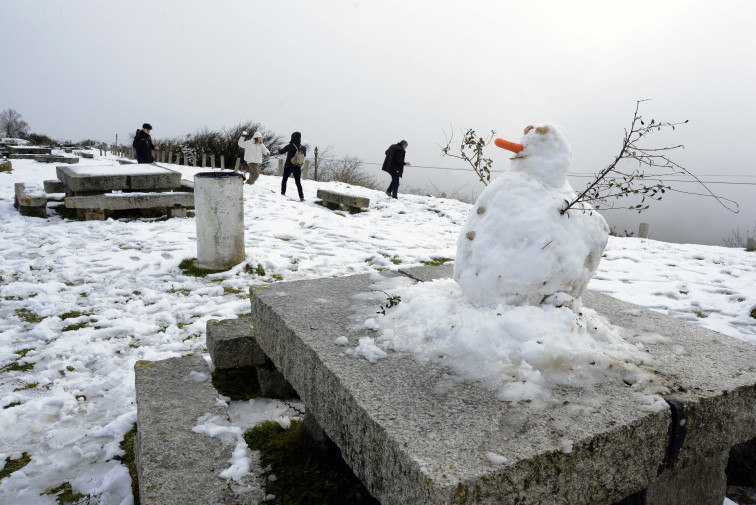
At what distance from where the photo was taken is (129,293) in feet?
15.8

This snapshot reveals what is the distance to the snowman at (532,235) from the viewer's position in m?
2.15

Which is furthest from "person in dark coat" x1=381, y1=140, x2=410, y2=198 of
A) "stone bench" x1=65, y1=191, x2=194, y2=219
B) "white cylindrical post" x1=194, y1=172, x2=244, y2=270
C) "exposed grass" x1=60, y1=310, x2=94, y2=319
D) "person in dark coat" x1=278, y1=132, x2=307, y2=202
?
"exposed grass" x1=60, y1=310, x2=94, y2=319

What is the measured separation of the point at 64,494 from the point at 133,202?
655 centimetres

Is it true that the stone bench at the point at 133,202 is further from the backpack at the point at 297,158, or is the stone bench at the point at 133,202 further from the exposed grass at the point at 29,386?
the exposed grass at the point at 29,386

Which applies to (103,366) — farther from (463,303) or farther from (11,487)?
(463,303)

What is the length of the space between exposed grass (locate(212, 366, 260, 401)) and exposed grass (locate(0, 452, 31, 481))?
971mm

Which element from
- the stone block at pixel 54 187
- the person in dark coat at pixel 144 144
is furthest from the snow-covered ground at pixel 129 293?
the person in dark coat at pixel 144 144

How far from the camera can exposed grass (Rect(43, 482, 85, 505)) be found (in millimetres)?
2205

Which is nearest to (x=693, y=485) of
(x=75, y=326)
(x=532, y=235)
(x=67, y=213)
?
(x=532, y=235)

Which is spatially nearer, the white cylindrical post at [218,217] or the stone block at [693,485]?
the stone block at [693,485]

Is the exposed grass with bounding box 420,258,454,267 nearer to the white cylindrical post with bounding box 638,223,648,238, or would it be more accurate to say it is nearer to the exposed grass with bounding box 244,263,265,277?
the exposed grass with bounding box 244,263,265,277

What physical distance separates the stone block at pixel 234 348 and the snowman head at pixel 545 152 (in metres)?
1.91

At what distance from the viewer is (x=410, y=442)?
58.4 inches

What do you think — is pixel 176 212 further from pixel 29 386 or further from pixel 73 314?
pixel 29 386
